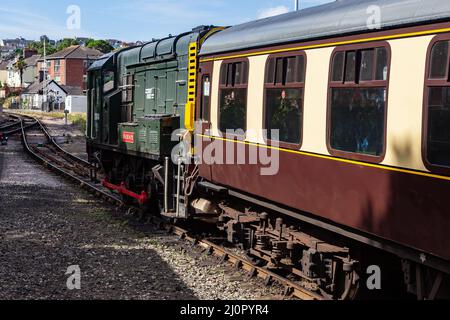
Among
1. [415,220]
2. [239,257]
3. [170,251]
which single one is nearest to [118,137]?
[170,251]

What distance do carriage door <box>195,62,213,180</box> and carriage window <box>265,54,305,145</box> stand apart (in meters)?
2.09

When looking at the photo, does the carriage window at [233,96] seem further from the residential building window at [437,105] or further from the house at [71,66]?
the house at [71,66]

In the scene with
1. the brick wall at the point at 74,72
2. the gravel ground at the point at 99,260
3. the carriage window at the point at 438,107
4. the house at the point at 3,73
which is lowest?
the gravel ground at the point at 99,260

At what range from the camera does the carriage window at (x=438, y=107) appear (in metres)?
4.80

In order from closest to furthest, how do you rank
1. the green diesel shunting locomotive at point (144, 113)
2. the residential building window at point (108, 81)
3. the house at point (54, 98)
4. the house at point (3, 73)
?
the green diesel shunting locomotive at point (144, 113) < the residential building window at point (108, 81) < the house at point (54, 98) < the house at point (3, 73)

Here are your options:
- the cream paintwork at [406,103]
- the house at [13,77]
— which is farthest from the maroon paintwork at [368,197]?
the house at [13,77]

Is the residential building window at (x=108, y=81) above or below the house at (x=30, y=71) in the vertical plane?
below

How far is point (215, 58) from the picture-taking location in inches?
375

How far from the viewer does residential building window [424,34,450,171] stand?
15.8 ft

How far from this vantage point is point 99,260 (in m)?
9.40

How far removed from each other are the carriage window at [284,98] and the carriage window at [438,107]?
2.12 meters

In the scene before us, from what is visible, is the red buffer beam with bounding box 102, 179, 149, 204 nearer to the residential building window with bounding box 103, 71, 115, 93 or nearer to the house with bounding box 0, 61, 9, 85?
the residential building window with bounding box 103, 71, 115, 93

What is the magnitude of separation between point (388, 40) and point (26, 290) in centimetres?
569

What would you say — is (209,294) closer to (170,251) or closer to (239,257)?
(239,257)
